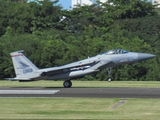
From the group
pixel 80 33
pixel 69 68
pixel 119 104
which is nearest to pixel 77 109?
pixel 119 104

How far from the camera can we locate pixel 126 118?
59.7ft

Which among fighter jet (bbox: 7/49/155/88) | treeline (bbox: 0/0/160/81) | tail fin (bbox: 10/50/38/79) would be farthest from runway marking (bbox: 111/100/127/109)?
treeline (bbox: 0/0/160/81)

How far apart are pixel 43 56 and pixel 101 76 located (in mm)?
8757

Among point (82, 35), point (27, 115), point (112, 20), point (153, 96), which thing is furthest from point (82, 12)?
point (27, 115)

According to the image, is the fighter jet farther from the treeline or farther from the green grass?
the treeline

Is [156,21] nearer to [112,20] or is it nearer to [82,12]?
[112,20]

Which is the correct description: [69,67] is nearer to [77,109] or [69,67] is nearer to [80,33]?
[77,109]

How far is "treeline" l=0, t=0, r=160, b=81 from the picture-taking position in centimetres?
6438

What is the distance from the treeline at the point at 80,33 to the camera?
64.4 m

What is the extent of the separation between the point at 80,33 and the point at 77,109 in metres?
56.7

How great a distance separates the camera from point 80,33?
77312 mm

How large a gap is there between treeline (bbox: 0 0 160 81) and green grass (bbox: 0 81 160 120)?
122 ft

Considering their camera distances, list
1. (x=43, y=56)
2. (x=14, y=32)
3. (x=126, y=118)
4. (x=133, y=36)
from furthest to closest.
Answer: (x=14, y=32), (x=133, y=36), (x=43, y=56), (x=126, y=118)

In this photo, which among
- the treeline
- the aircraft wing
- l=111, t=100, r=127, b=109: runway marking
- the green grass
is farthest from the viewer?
the treeline
